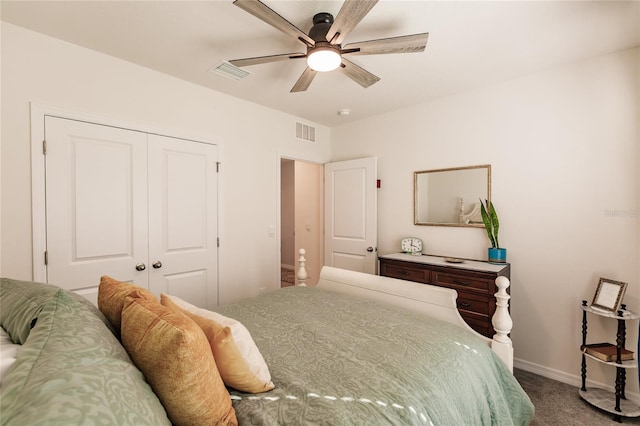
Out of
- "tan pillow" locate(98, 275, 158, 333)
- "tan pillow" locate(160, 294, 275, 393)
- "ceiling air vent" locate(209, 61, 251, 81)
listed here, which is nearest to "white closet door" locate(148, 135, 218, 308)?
"ceiling air vent" locate(209, 61, 251, 81)

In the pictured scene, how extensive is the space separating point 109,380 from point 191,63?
2.58 meters

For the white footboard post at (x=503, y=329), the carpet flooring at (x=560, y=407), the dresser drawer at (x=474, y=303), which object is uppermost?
the white footboard post at (x=503, y=329)

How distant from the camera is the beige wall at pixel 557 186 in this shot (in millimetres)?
2285

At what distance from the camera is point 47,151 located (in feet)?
6.88

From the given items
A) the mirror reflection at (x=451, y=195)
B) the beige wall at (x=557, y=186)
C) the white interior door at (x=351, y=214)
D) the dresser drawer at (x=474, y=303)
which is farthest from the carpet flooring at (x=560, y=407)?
the white interior door at (x=351, y=214)

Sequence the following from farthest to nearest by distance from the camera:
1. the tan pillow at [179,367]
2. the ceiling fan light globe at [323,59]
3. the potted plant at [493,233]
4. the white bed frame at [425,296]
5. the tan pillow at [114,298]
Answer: the potted plant at [493,233] < the ceiling fan light globe at [323,59] < the white bed frame at [425,296] < the tan pillow at [114,298] < the tan pillow at [179,367]

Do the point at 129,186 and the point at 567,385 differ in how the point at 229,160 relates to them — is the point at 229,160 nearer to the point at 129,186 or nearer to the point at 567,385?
the point at 129,186

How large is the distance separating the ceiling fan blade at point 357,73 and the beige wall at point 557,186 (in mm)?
1489

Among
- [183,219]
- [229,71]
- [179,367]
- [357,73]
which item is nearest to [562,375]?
[357,73]

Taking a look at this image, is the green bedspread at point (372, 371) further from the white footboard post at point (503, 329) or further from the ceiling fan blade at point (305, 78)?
the ceiling fan blade at point (305, 78)

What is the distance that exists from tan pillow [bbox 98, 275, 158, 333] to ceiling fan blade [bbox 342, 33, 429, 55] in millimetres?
1763

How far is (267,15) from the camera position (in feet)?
4.98

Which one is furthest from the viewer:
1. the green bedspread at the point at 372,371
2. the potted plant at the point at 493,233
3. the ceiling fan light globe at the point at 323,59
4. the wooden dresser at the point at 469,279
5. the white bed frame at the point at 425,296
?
the potted plant at the point at 493,233

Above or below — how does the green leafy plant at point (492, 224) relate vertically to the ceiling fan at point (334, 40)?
below
